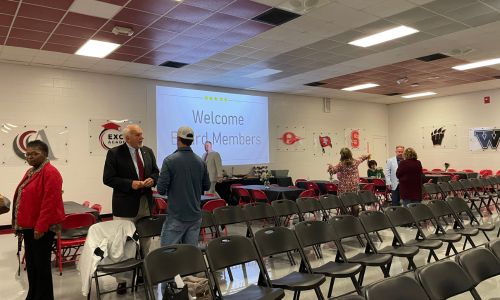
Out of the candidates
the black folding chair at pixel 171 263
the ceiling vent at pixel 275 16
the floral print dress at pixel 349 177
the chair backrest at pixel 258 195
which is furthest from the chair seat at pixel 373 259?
the chair backrest at pixel 258 195

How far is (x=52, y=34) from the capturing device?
603cm

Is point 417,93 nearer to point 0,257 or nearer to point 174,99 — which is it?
point 174,99

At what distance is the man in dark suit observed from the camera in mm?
3631

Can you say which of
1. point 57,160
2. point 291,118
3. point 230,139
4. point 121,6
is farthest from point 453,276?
point 291,118

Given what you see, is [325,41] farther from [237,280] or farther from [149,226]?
[149,226]

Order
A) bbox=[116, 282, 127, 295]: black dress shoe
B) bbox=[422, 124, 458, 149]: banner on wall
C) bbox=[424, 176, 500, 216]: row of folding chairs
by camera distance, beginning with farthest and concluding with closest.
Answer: bbox=[422, 124, 458, 149]: banner on wall < bbox=[424, 176, 500, 216]: row of folding chairs < bbox=[116, 282, 127, 295]: black dress shoe

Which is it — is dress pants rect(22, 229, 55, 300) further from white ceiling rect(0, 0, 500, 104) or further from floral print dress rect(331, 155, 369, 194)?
floral print dress rect(331, 155, 369, 194)

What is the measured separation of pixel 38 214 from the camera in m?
3.22

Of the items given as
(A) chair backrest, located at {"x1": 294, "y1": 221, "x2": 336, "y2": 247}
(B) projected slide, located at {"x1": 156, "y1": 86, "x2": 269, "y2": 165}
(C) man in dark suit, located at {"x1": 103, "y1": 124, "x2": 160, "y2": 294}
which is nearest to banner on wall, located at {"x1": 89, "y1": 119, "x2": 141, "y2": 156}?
(B) projected slide, located at {"x1": 156, "y1": 86, "x2": 269, "y2": 165}

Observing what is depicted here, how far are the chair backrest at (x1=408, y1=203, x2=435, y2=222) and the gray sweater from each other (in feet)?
8.29

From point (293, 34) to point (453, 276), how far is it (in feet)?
16.2

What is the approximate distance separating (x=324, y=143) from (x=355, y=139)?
5.39 feet

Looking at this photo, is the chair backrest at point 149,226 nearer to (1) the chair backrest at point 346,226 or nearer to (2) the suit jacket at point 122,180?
(2) the suit jacket at point 122,180

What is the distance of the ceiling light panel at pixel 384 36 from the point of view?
6293 mm
